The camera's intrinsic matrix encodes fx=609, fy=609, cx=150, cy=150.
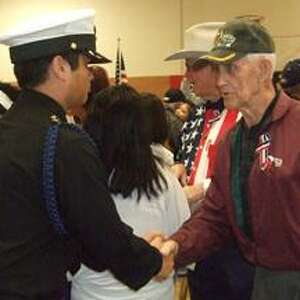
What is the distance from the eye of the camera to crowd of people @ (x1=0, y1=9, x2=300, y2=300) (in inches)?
64.6

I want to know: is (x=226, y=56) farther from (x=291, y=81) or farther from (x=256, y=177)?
(x=291, y=81)

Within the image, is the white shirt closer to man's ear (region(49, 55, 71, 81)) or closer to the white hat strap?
man's ear (region(49, 55, 71, 81))

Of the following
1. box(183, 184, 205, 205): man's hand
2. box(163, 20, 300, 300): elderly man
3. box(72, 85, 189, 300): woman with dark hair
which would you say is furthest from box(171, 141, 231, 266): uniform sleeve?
box(183, 184, 205, 205): man's hand

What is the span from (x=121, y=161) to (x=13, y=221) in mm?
712

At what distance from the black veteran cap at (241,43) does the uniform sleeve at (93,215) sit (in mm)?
657

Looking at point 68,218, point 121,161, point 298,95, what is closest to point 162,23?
point 298,95

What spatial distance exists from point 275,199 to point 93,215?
1.98 feet

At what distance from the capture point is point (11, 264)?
1.65 m

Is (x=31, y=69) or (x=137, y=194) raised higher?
(x=31, y=69)

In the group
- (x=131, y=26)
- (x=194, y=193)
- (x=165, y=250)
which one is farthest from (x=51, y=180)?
(x=131, y=26)

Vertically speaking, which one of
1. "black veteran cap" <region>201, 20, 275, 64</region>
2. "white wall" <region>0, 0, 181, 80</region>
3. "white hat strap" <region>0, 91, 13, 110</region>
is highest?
"black veteran cap" <region>201, 20, 275, 64</region>

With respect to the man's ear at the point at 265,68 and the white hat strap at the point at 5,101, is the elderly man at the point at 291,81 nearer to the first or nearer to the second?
the man's ear at the point at 265,68

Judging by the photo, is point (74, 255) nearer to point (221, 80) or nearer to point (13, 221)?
point (13, 221)

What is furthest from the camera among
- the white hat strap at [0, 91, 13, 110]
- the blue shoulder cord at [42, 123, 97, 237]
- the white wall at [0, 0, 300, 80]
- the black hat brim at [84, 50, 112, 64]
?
the white wall at [0, 0, 300, 80]
